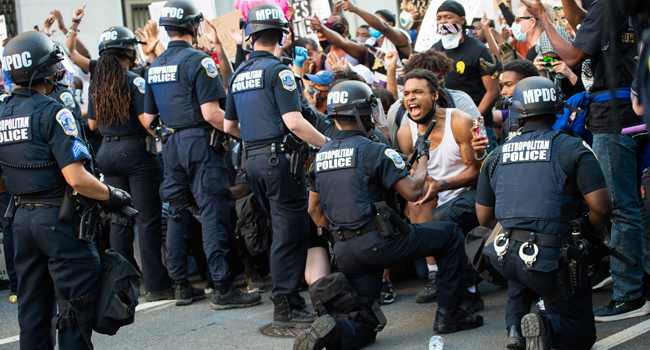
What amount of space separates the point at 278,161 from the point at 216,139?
38.1 inches

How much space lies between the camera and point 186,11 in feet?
18.8

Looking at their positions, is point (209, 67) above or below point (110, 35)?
below

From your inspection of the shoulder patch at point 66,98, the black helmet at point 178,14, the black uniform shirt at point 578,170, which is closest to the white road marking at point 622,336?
the black uniform shirt at point 578,170

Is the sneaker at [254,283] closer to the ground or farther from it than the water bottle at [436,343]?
closer to the ground

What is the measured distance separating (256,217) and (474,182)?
1.98 metres

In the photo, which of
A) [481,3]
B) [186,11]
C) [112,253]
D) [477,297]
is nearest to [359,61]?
[481,3]

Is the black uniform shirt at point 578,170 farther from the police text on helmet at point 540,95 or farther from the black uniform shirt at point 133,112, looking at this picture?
the black uniform shirt at point 133,112

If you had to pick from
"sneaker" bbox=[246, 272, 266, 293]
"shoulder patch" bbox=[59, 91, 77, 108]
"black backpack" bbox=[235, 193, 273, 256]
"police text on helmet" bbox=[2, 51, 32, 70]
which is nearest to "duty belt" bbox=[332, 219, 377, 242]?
"black backpack" bbox=[235, 193, 273, 256]

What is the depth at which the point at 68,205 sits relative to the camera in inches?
153

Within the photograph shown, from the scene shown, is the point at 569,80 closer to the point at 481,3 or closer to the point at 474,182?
the point at 474,182

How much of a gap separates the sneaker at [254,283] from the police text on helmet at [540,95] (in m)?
3.37

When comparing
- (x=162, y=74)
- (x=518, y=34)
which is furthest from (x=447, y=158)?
(x=518, y=34)

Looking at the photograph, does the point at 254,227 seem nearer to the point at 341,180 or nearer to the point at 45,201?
the point at 341,180

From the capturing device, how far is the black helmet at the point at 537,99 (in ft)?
12.8
